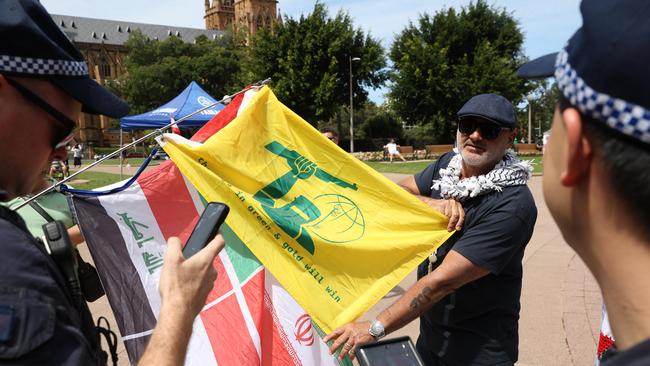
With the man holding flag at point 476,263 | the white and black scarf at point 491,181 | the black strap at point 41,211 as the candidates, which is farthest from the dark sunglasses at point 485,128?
the black strap at point 41,211

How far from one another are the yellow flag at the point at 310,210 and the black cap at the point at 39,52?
1.21 metres

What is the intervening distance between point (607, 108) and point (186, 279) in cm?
110

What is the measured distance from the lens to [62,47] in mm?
1313

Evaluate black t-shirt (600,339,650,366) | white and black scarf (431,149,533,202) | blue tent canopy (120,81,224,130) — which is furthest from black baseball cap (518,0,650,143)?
blue tent canopy (120,81,224,130)

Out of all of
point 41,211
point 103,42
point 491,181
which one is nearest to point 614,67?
point 491,181

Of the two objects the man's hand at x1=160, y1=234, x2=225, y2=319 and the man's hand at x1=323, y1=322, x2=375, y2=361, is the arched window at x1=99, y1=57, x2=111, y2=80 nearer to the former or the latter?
the man's hand at x1=323, y1=322, x2=375, y2=361

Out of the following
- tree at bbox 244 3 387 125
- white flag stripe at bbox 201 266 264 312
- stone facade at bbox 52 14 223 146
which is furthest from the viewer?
stone facade at bbox 52 14 223 146

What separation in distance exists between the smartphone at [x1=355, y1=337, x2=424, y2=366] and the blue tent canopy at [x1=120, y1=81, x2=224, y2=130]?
38.6 feet

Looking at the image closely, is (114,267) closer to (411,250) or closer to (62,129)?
(62,129)

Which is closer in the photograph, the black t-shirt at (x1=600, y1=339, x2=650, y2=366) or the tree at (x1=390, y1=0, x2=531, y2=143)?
the black t-shirt at (x1=600, y1=339, x2=650, y2=366)

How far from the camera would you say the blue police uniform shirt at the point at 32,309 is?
3.12 ft

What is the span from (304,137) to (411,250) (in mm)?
902

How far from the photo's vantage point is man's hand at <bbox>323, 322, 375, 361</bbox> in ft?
7.30

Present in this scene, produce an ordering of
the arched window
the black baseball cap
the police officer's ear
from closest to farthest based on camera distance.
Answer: the black baseball cap < the police officer's ear < the arched window
